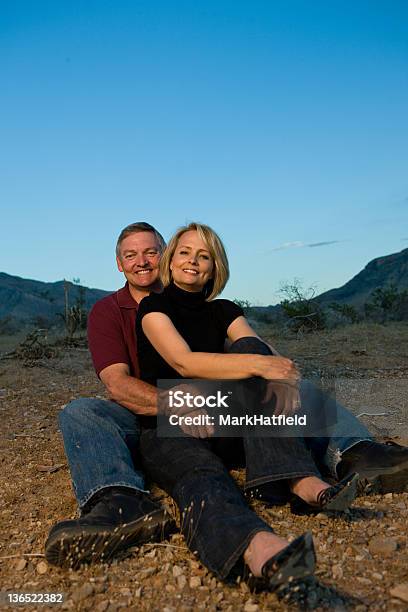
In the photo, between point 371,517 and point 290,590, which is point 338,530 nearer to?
point 371,517

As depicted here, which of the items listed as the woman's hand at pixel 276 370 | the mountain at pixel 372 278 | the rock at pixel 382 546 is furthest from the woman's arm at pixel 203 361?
the mountain at pixel 372 278

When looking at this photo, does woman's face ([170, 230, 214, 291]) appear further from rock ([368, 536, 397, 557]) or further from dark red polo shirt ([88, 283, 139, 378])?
rock ([368, 536, 397, 557])

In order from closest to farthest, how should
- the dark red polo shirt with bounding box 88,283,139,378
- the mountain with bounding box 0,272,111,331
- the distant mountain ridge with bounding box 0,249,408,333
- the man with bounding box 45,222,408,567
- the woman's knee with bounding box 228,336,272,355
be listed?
the man with bounding box 45,222,408,567 → the woman's knee with bounding box 228,336,272,355 → the dark red polo shirt with bounding box 88,283,139,378 → the mountain with bounding box 0,272,111,331 → the distant mountain ridge with bounding box 0,249,408,333

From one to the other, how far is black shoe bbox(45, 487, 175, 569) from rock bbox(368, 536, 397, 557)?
0.80m

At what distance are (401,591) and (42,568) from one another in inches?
52.0

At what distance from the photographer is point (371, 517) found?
2.86 m

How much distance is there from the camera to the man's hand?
2885mm

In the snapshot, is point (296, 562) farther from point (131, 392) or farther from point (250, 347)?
point (131, 392)

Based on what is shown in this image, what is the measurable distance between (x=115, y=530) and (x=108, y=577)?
0.58ft

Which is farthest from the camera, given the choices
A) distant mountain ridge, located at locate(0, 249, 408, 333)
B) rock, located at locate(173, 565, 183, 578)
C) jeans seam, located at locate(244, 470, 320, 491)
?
distant mountain ridge, located at locate(0, 249, 408, 333)

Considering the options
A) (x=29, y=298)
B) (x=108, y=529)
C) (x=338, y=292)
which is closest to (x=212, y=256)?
(x=108, y=529)

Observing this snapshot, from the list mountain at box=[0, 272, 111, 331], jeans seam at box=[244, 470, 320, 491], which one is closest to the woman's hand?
jeans seam at box=[244, 470, 320, 491]

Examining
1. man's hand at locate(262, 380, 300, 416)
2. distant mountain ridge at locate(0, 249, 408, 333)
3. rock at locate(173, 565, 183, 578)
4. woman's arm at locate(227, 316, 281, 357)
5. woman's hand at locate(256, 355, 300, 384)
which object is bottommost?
rock at locate(173, 565, 183, 578)

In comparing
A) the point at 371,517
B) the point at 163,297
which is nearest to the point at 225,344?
the point at 163,297
